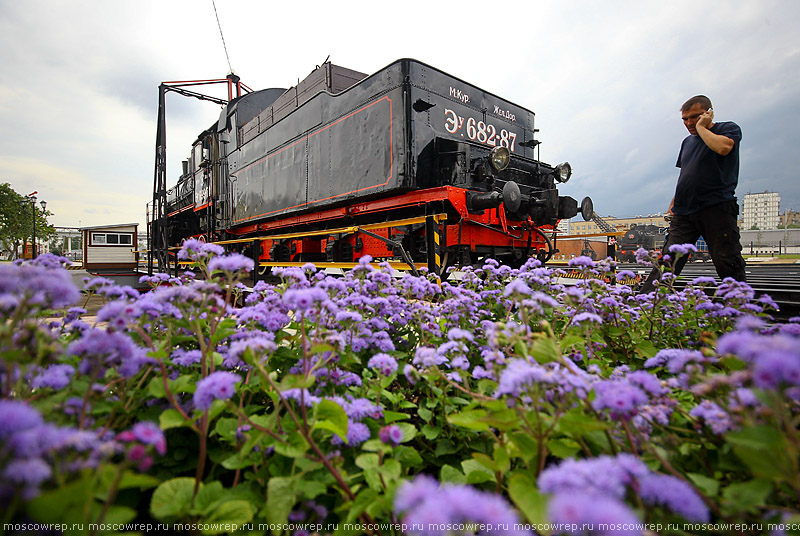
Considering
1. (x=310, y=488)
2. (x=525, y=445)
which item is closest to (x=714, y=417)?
(x=525, y=445)

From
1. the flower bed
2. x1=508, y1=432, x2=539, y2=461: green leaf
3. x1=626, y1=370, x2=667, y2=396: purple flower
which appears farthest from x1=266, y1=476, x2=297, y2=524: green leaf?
x1=626, y1=370, x2=667, y2=396: purple flower

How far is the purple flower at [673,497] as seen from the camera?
1.99 feet

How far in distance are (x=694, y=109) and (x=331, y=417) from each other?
4085 mm

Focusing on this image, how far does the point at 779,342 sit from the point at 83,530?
1.33 m

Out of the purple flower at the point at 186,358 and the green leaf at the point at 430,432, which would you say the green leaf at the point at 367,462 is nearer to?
the green leaf at the point at 430,432

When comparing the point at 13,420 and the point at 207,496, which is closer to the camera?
the point at 13,420

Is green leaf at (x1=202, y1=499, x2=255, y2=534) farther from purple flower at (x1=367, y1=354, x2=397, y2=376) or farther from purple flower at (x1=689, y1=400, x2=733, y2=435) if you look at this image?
purple flower at (x1=689, y1=400, x2=733, y2=435)

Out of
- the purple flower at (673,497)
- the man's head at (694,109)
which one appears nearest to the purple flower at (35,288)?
the purple flower at (673,497)

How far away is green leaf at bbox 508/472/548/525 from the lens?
71cm

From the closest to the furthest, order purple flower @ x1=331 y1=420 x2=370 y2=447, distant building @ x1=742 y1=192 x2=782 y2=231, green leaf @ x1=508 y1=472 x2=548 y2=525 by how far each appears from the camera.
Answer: green leaf @ x1=508 y1=472 x2=548 y2=525 < purple flower @ x1=331 y1=420 x2=370 y2=447 < distant building @ x1=742 y1=192 x2=782 y2=231

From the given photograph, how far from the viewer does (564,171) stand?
718 centimetres

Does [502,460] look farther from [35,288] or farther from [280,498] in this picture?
[35,288]

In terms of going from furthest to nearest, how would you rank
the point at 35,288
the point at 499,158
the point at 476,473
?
the point at 499,158, the point at 476,473, the point at 35,288

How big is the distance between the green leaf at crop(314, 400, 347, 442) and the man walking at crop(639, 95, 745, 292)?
3086 millimetres
